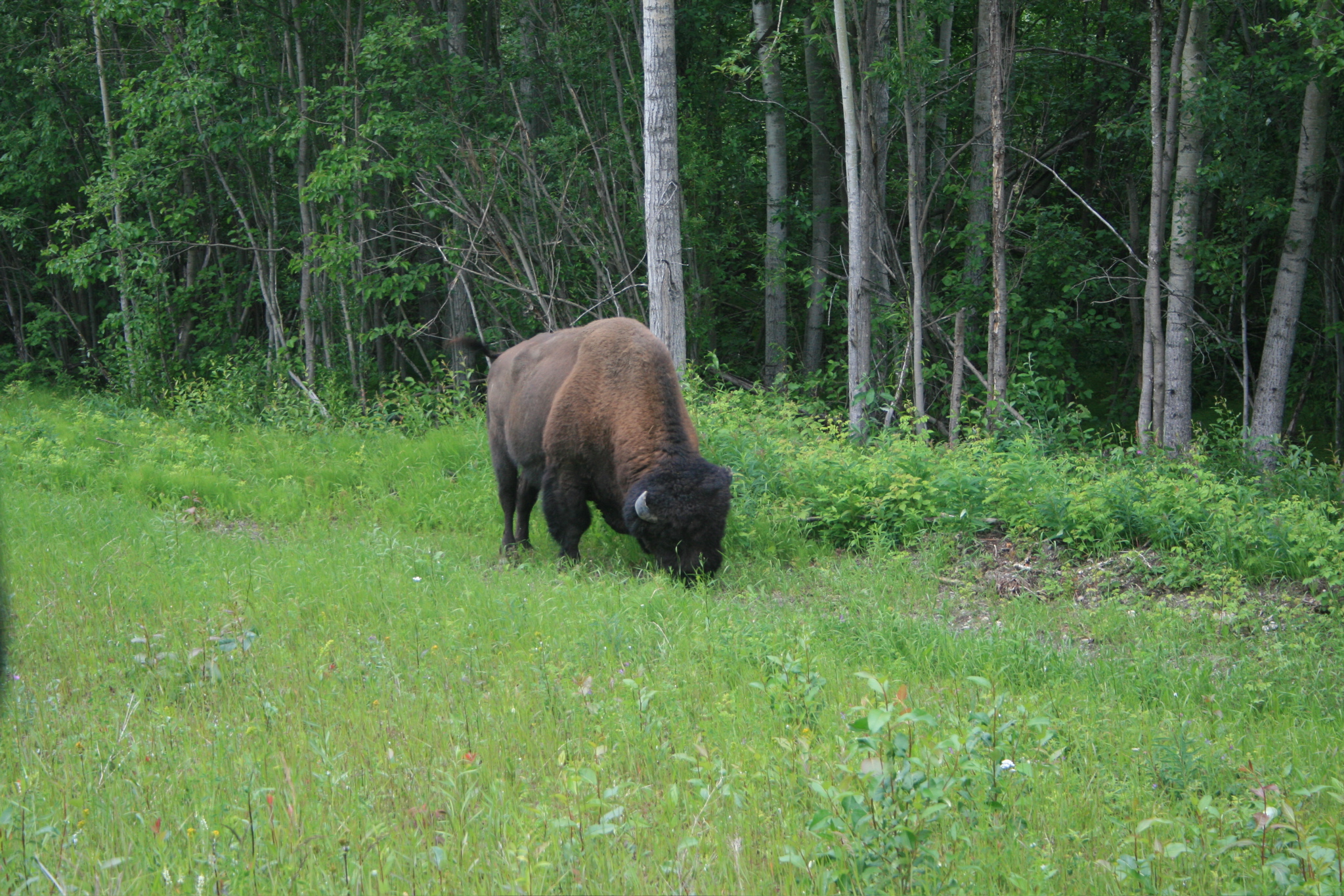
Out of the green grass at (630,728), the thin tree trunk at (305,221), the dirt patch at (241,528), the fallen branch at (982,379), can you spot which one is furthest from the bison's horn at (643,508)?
the thin tree trunk at (305,221)

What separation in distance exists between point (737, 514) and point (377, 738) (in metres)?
4.41

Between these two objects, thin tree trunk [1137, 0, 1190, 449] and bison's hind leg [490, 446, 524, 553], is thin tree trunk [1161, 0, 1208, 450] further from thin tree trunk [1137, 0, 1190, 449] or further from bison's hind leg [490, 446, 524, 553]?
bison's hind leg [490, 446, 524, 553]

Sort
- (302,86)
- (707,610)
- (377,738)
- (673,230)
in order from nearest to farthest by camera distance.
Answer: (377,738)
(707,610)
(673,230)
(302,86)

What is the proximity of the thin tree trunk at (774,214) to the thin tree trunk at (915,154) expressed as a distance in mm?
2321

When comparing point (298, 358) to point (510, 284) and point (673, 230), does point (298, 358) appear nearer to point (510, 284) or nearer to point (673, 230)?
point (510, 284)

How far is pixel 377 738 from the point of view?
425 centimetres

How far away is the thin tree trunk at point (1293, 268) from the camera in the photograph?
39.4 feet

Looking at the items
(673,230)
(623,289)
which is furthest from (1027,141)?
(673,230)

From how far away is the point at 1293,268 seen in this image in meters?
12.3

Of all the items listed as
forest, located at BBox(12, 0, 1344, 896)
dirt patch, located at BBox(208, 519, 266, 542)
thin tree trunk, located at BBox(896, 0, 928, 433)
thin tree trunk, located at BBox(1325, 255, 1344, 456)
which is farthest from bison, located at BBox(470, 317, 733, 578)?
thin tree trunk, located at BBox(1325, 255, 1344, 456)

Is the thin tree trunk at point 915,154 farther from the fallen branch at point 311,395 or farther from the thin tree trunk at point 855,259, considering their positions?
the fallen branch at point 311,395

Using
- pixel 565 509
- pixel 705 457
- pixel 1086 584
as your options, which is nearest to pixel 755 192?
pixel 705 457

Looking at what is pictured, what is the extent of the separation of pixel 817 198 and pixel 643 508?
10.9 m

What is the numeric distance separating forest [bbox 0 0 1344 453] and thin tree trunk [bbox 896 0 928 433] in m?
0.06
